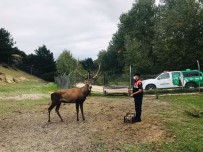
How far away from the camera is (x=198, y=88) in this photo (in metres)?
29.5

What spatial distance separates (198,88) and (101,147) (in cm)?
2018

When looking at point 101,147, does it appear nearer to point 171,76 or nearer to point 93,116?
point 93,116

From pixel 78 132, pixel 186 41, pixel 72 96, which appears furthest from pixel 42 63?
pixel 78 132

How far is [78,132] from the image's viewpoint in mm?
13461

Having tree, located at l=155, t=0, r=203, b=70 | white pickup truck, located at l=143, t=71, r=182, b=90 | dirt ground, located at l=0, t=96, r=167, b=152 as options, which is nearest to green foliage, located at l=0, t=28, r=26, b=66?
tree, located at l=155, t=0, r=203, b=70

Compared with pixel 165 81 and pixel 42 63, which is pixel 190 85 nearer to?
pixel 165 81

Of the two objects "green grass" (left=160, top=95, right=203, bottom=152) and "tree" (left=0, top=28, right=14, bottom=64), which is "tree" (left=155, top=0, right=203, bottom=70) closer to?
"green grass" (left=160, top=95, right=203, bottom=152)

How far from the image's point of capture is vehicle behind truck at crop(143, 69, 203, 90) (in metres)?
30.6

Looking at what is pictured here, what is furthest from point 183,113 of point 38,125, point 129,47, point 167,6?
point 167,6

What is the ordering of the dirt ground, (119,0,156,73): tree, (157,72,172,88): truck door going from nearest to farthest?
the dirt ground < (157,72,172,88): truck door < (119,0,156,73): tree

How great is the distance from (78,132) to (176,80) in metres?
19.0

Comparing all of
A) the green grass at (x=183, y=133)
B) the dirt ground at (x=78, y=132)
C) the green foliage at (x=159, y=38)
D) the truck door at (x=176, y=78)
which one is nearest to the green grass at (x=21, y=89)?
the green foliage at (x=159, y=38)

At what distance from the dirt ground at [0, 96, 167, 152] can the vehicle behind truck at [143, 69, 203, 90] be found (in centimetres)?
1342

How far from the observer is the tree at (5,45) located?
241 ft
